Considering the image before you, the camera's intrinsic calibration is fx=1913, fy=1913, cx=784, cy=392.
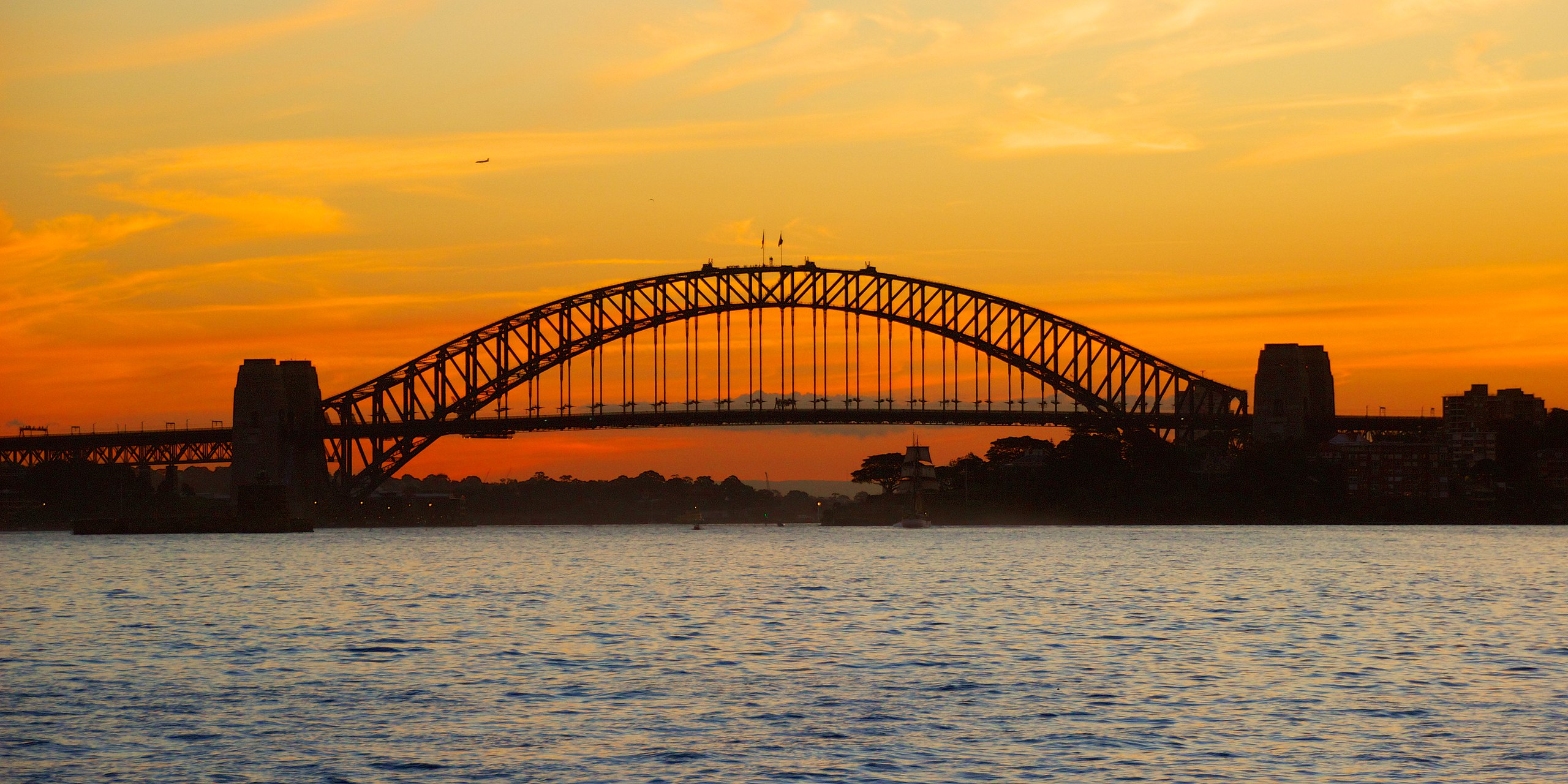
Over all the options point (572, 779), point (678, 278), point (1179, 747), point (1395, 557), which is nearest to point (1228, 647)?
point (1179, 747)

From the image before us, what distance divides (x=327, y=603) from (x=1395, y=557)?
181 feet

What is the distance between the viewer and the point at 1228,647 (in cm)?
4106

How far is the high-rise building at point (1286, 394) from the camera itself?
A: 157 m

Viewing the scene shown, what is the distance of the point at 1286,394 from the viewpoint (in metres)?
158

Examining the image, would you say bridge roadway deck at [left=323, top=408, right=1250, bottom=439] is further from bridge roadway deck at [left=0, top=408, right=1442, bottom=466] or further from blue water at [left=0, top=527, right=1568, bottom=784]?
blue water at [left=0, top=527, right=1568, bottom=784]

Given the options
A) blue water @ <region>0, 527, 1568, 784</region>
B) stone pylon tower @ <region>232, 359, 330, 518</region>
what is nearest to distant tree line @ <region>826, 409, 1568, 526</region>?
stone pylon tower @ <region>232, 359, 330, 518</region>

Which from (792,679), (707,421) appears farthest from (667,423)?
(792,679)

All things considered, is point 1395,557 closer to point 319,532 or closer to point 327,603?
point 327,603

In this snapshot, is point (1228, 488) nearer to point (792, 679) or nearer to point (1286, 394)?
point (1286, 394)

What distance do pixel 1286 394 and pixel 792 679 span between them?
5121 inches

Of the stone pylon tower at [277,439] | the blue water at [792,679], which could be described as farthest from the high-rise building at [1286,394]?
the blue water at [792,679]

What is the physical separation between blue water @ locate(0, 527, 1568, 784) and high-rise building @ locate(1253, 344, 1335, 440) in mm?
82629

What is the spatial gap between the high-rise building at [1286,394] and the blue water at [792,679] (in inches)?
3253

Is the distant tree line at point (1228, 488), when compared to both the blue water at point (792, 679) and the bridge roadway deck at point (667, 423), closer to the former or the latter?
the bridge roadway deck at point (667, 423)
